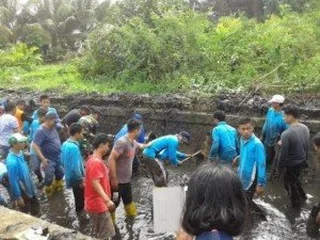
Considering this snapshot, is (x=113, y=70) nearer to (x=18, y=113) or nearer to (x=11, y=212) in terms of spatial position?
(x=18, y=113)

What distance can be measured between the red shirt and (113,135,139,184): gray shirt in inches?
32.2

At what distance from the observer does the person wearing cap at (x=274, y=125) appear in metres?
8.09

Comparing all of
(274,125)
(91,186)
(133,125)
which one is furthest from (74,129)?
(274,125)

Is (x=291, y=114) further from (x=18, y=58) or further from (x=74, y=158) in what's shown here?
(x=18, y=58)

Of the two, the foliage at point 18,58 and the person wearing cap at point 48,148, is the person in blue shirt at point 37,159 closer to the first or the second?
the person wearing cap at point 48,148

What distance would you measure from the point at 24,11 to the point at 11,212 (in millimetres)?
24209

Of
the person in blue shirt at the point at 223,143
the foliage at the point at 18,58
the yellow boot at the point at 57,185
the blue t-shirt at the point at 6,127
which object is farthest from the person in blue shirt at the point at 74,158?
the foliage at the point at 18,58

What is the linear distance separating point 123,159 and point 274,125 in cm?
329

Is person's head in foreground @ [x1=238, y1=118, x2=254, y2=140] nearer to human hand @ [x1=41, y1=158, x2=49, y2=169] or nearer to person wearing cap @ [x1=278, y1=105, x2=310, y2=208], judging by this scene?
person wearing cap @ [x1=278, y1=105, x2=310, y2=208]

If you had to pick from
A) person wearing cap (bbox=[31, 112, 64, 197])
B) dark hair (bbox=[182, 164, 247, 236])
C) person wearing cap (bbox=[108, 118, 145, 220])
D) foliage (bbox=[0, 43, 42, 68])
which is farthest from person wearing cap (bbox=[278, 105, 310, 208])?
foliage (bbox=[0, 43, 42, 68])

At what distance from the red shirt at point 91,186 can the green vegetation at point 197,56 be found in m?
6.44

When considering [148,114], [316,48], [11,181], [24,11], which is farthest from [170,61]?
[24,11]

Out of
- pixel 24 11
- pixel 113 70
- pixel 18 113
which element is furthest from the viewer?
pixel 24 11

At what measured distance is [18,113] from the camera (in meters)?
9.85
